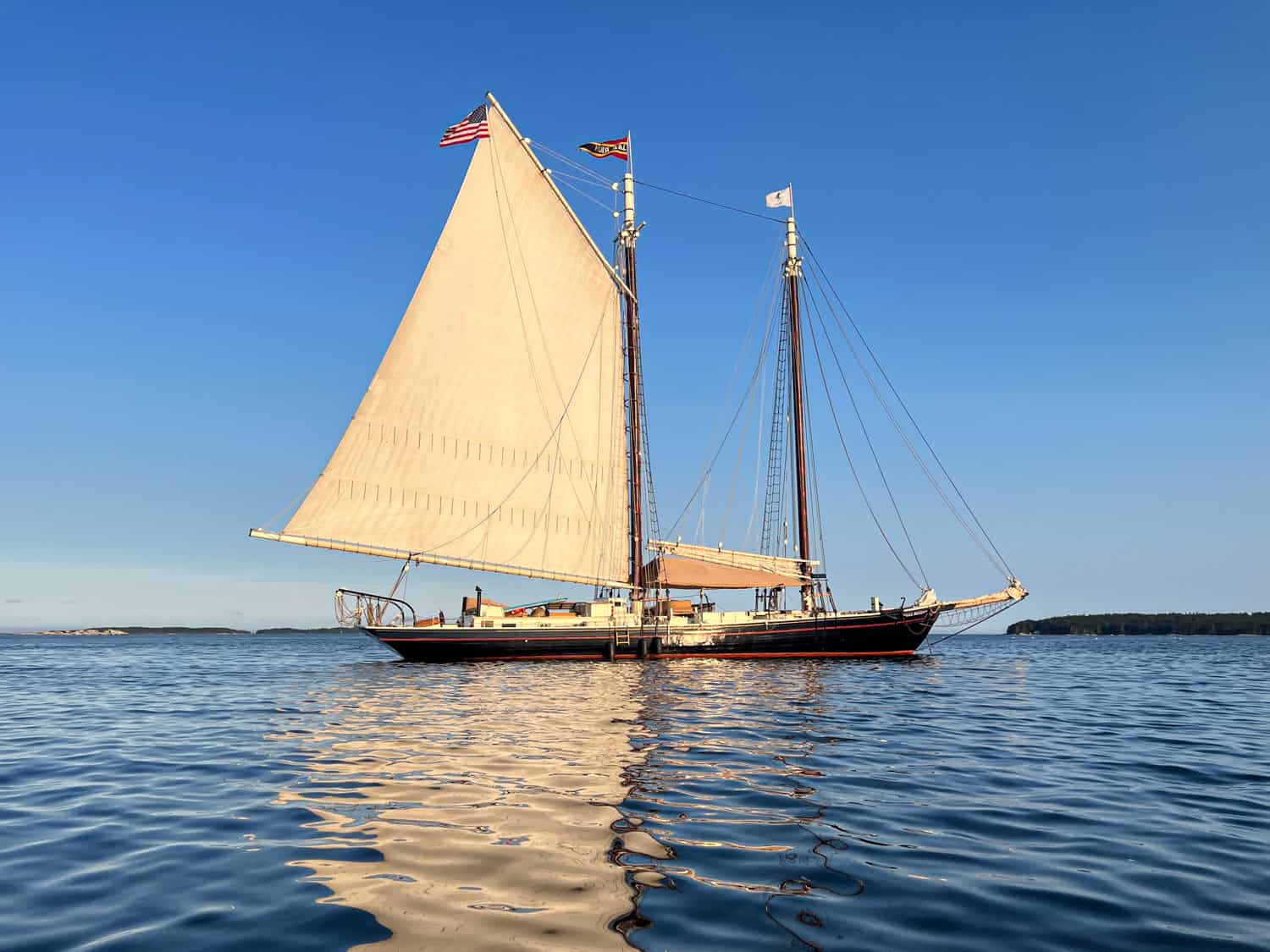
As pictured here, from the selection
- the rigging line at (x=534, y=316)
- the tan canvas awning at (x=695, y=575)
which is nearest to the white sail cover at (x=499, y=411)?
the rigging line at (x=534, y=316)

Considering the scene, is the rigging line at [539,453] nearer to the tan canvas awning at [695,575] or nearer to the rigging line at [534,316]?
the rigging line at [534,316]

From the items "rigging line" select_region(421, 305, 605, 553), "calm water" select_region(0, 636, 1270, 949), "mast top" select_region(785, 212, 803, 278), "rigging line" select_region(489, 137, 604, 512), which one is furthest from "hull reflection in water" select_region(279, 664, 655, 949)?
"mast top" select_region(785, 212, 803, 278)

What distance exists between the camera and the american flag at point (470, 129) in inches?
1542

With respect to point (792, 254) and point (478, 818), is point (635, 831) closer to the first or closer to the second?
point (478, 818)

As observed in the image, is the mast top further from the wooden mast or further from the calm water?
the calm water

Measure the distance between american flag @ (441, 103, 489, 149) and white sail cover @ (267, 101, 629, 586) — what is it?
0.69 meters

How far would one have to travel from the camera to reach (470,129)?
130ft

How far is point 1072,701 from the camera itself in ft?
78.8

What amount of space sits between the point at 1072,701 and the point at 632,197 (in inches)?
1520

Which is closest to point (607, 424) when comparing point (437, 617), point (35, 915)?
point (437, 617)

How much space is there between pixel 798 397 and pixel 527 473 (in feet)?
A: 66.1

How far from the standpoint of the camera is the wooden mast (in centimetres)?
4884

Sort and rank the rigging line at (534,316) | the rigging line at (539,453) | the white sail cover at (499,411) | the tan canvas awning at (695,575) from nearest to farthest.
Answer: the white sail cover at (499,411) → the rigging line at (539,453) → the rigging line at (534,316) → the tan canvas awning at (695,575)

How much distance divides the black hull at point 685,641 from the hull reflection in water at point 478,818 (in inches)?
863
